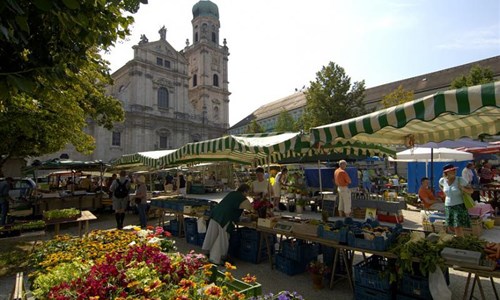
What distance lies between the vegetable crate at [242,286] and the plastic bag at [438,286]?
7.85 feet

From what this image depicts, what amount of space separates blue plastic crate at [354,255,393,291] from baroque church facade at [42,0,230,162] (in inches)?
1457

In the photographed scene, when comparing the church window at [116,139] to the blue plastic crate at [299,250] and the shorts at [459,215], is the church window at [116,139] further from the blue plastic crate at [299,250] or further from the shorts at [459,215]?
the shorts at [459,215]

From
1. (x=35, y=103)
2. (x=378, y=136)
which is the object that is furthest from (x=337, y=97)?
(x=35, y=103)

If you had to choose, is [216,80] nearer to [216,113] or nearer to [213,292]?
[216,113]

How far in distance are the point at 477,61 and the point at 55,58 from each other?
4677 cm

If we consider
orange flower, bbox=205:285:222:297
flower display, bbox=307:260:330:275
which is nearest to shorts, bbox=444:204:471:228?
flower display, bbox=307:260:330:275

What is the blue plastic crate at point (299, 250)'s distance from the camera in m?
5.59

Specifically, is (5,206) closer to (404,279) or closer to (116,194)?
(116,194)

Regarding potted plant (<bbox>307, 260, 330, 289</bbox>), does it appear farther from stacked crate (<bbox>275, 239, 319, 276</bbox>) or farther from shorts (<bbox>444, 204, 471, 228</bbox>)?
shorts (<bbox>444, 204, 471, 228</bbox>)

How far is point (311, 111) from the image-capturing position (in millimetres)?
26828

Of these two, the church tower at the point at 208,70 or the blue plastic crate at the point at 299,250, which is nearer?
the blue plastic crate at the point at 299,250

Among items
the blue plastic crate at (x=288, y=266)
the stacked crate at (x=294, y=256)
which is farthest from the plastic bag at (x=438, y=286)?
the blue plastic crate at (x=288, y=266)

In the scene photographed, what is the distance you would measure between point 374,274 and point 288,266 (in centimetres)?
181

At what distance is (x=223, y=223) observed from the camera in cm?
613
